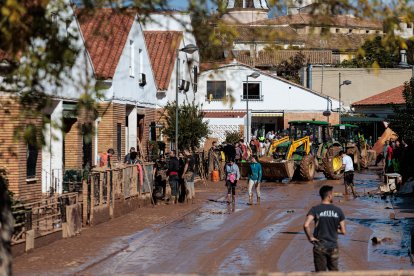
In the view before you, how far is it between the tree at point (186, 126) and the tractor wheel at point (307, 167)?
4.54 metres

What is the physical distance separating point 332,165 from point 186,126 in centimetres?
642

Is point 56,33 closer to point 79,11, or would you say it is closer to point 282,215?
point 79,11

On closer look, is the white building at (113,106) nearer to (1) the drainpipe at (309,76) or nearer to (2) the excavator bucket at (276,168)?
(2) the excavator bucket at (276,168)

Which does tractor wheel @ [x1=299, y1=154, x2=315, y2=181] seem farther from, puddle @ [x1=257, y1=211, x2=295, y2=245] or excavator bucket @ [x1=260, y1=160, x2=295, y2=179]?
puddle @ [x1=257, y1=211, x2=295, y2=245]

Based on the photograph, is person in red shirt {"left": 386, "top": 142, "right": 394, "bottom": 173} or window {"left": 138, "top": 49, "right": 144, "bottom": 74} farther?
window {"left": 138, "top": 49, "right": 144, "bottom": 74}

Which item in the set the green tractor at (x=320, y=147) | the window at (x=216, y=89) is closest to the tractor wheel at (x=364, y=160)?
the green tractor at (x=320, y=147)

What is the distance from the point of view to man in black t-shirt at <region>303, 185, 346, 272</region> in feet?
44.8

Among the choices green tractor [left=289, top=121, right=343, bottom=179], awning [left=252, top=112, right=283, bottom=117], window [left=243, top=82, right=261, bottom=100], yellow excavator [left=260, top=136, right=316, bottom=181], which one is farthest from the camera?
awning [left=252, top=112, right=283, bottom=117]

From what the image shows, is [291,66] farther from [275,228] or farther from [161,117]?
[275,228]

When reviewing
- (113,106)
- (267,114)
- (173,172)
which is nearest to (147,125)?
(113,106)

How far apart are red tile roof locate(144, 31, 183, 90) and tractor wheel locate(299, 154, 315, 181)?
7.02m

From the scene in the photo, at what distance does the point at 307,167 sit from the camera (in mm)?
40688

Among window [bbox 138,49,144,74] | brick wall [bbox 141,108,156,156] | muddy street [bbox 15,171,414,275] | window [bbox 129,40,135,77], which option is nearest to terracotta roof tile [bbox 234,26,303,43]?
muddy street [bbox 15,171,414,275]

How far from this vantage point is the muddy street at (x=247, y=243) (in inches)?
Answer: 698
